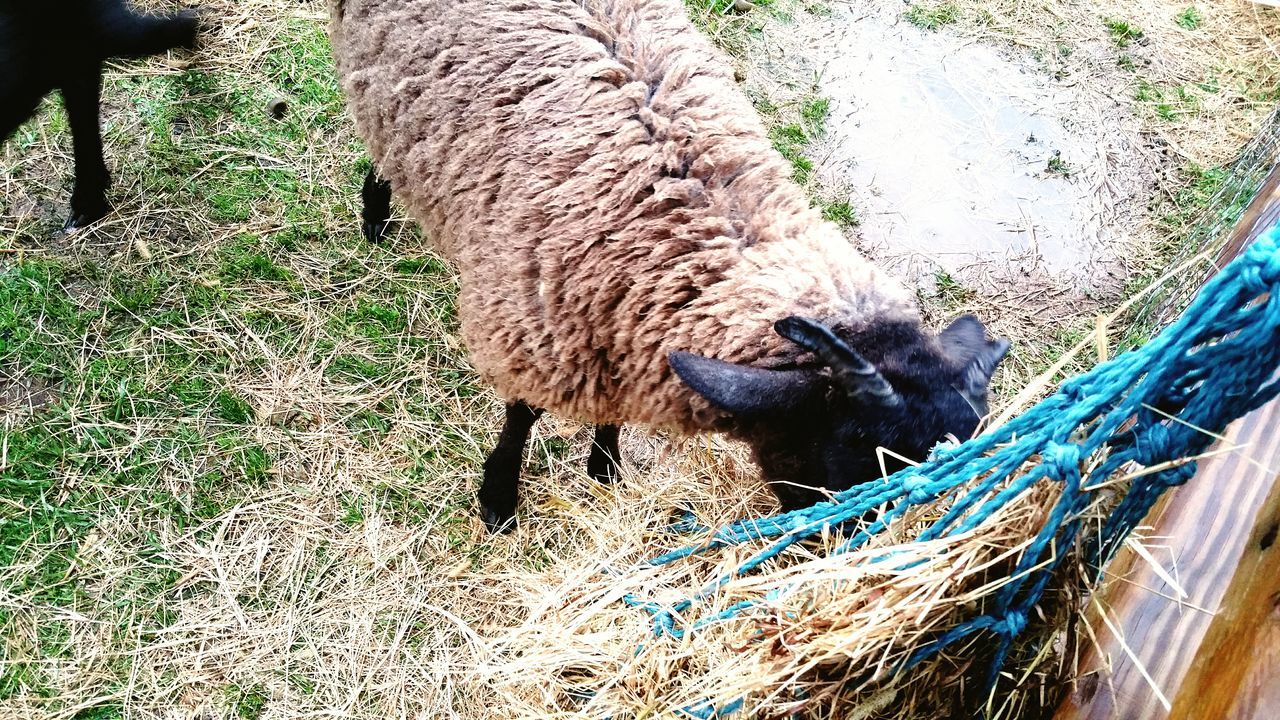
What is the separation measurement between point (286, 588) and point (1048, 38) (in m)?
6.40

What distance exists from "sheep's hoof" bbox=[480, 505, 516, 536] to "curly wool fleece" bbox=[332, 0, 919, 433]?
2.50 ft

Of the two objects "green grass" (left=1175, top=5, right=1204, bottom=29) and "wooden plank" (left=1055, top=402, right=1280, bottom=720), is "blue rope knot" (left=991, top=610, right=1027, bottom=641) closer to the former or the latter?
"wooden plank" (left=1055, top=402, right=1280, bottom=720)

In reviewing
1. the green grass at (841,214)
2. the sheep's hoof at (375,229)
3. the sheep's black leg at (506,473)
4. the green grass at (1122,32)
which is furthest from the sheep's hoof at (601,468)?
the green grass at (1122,32)

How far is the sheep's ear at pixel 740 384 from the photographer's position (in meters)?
2.36

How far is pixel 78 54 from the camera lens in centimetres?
381

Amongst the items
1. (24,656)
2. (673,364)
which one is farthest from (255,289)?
(673,364)

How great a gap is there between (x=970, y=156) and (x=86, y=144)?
524cm

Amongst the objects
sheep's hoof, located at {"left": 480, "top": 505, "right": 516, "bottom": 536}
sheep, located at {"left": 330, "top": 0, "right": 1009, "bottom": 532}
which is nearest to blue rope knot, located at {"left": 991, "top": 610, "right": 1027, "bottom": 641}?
sheep, located at {"left": 330, "top": 0, "right": 1009, "bottom": 532}

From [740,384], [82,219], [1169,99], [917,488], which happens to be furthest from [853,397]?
[1169,99]

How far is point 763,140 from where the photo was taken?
3.15 meters

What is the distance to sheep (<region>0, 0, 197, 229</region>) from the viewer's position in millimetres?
3457

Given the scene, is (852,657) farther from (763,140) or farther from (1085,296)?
(1085,296)

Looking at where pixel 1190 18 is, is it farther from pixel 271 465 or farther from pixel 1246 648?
pixel 271 465

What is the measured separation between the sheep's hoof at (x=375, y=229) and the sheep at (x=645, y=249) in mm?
1132
